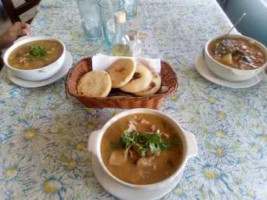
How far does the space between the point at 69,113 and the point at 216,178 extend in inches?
20.1

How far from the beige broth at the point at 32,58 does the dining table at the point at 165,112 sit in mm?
80

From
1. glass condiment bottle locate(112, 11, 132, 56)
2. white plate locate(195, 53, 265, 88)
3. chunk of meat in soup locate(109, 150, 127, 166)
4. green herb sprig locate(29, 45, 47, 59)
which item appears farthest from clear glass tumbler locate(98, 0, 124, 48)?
chunk of meat in soup locate(109, 150, 127, 166)

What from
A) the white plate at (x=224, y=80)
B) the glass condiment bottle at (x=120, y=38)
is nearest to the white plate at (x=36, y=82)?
the glass condiment bottle at (x=120, y=38)

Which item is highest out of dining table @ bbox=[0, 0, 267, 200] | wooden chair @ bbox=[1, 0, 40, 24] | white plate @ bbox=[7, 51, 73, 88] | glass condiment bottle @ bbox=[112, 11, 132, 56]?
glass condiment bottle @ bbox=[112, 11, 132, 56]

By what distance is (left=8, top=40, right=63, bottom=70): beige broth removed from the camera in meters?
0.96

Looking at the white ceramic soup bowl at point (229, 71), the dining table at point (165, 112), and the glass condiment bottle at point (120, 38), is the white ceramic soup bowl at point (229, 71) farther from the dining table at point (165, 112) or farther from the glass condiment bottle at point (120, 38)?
the glass condiment bottle at point (120, 38)

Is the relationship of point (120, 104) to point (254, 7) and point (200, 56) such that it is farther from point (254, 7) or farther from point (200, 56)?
point (254, 7)

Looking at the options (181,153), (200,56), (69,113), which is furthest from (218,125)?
(69,113)

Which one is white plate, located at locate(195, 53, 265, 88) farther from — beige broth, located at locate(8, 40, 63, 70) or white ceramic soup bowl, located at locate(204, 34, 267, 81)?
beige broth, located at locate(8, 40, 63, 70)

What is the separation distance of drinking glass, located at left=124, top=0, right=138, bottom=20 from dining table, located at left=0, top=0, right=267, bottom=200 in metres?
0.22

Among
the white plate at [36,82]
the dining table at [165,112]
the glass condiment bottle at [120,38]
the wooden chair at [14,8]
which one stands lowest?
the wooden chair at [14,8]

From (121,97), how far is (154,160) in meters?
0.23

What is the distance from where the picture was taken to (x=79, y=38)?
1.21 m

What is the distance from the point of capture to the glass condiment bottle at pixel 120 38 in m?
1.05
